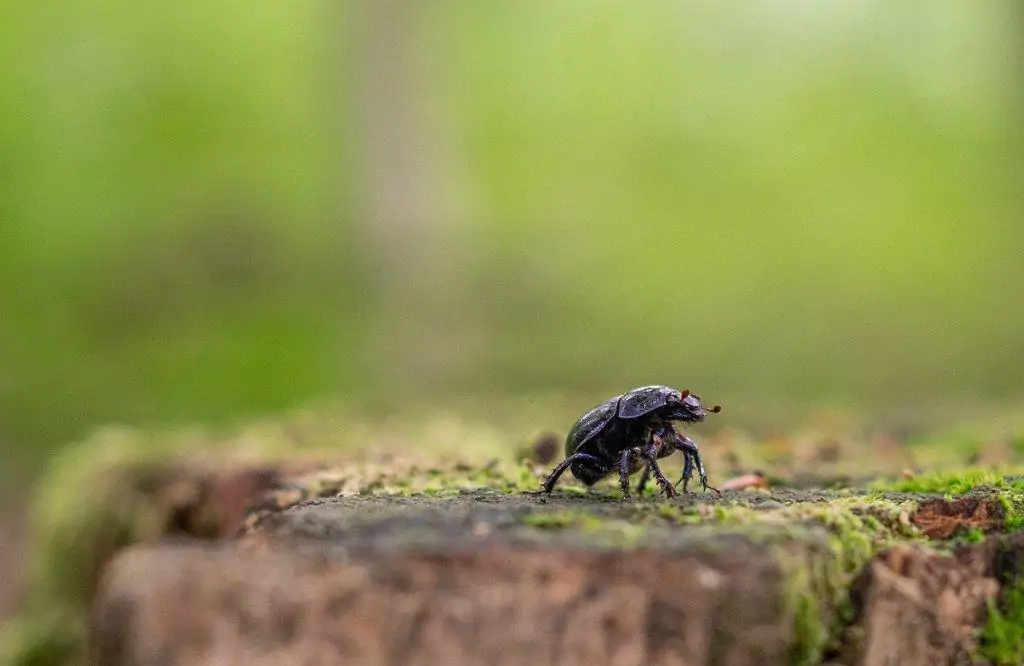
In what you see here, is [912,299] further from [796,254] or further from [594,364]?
[594,364]

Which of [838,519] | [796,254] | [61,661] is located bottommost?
[61,661]

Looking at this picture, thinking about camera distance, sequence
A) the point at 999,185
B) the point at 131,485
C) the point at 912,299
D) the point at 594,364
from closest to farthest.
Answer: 1. the point at 131,485
2. the point at 594,364
3. the point at 912,299
4. the point at 999,185

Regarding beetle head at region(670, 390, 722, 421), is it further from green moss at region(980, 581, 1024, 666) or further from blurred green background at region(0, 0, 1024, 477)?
blurred green background at region(0, 0, 1024, 477)

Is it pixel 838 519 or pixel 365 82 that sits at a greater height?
pixel 365 82

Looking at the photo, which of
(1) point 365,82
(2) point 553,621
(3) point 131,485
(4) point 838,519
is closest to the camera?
(2) point 553,621

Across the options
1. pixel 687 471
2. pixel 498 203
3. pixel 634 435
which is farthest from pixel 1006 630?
pixel 498 203

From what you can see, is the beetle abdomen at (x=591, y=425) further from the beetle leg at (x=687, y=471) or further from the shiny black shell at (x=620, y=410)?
the beetle leg at (x=687, y=471)

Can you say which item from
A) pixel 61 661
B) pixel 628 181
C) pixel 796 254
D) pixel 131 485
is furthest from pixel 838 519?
pixel 628 181

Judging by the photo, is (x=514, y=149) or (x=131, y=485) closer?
(x=131, y=485)
